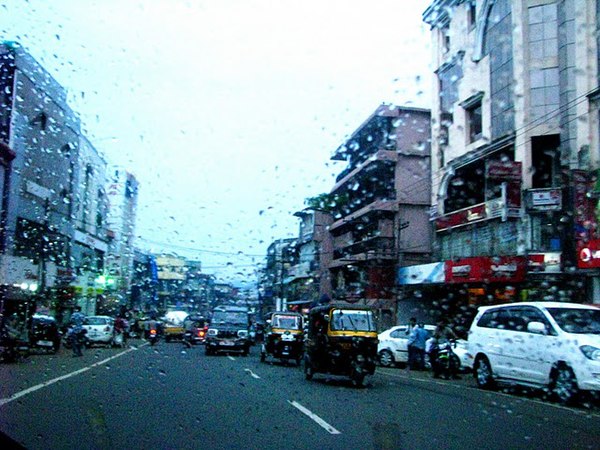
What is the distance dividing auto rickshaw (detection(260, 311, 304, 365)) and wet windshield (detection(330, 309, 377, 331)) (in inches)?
300

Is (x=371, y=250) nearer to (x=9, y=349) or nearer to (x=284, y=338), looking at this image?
(x=284, y=338)

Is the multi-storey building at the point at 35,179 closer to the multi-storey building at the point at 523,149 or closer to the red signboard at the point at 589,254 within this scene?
the multi-storey building at the point at 523,149

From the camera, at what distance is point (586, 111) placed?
2122 cm

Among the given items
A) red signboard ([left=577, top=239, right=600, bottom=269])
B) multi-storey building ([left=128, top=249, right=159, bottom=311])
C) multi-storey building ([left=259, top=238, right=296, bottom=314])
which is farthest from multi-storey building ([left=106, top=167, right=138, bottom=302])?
red signboard ([left=577, top=239, right=600, bottom=269])

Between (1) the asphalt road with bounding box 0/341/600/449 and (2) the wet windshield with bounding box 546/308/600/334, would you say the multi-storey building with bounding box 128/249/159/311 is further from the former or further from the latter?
(2) the wet windshield with bounding box 546/308/600/334

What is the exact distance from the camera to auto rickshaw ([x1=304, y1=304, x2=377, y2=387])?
1421 cm

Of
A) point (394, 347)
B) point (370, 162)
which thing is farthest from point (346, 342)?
point (370, 162)

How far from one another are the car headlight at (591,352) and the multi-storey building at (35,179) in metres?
19.8

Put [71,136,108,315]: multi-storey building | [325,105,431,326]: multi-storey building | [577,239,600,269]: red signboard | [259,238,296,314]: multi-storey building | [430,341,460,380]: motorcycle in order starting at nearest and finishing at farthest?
[430,341,460,380]: motorcycle < [577,239,600,269]: red signboard < [325,105,431,326]: multi-storey building < [71,136,108,315]: multi-storey building < [259,238,296,314]: multi-storey building

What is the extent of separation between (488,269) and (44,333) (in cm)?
1552

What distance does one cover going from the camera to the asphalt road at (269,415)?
23.6 ft

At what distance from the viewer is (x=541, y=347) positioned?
39.3 feet

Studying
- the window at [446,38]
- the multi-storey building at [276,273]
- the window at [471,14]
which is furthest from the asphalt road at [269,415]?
the multi-storey building at [276,273]

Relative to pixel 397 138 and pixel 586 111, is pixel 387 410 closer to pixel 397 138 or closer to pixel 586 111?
pixel 586 111
